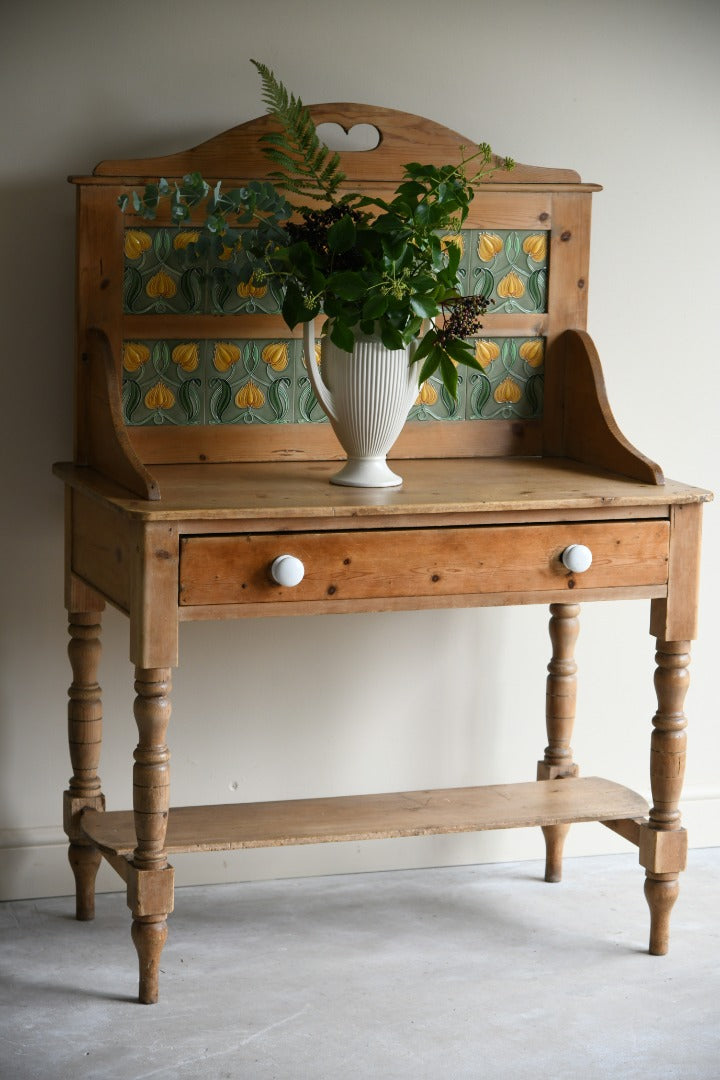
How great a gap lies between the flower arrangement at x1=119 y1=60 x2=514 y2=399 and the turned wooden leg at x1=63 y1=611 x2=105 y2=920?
0.77 meters

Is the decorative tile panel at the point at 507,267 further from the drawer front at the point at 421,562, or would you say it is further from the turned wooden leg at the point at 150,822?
the turned wooden leg at the point at 150,822

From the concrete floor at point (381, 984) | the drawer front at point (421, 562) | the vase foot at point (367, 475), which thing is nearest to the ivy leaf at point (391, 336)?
the vase foot at point (367, 475)

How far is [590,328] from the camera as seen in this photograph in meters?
3.34

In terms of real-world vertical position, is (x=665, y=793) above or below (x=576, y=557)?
below

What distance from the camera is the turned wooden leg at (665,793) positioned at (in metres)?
2.84

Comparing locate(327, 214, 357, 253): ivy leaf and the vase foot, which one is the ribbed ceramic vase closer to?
the vase foot

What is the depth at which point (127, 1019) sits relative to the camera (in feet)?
8.52

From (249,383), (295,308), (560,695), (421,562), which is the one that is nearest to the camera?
(421,562)

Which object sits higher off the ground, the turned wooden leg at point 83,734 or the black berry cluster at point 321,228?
the black berry cluster at point 321,228

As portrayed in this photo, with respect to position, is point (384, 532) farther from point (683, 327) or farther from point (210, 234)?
point (683, 327)

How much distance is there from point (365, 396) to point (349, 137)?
0.70m

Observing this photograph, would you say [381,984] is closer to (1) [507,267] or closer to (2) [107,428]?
(2) [107,428]

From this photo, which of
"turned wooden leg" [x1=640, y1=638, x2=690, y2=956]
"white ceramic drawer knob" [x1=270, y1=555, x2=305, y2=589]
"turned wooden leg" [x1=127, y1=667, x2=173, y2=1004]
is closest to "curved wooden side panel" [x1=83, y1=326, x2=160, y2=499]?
"white ceramic drawer knob" [x1=270, y1=555, x2=305, y2=589]

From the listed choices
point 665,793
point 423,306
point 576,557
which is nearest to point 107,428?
point 423,306
